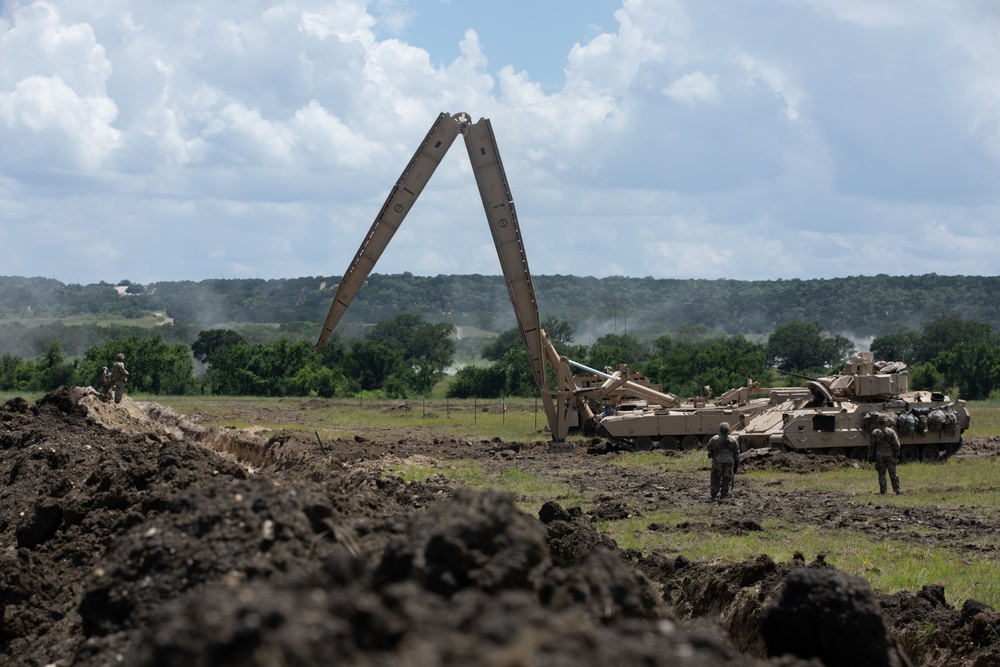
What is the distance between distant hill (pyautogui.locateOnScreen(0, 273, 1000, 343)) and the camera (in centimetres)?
14712

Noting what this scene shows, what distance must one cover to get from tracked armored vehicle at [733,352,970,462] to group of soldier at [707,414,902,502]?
5376 millimetres

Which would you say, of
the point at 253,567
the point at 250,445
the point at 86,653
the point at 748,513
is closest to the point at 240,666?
the point at 253,567

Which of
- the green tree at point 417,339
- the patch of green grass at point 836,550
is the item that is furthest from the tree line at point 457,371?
the patch of green grass at point 836,550

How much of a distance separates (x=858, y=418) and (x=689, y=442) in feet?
16.7

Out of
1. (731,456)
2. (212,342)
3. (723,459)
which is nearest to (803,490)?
(731,456)

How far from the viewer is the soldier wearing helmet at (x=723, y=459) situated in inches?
827

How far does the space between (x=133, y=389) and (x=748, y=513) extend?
175 feet

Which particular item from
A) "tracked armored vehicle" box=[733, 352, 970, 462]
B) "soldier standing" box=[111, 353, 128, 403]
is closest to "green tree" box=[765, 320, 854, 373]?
"tracked armored vehicle" box=[733, 352, 970, 462]

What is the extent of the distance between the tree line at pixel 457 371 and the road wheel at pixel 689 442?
21.5m

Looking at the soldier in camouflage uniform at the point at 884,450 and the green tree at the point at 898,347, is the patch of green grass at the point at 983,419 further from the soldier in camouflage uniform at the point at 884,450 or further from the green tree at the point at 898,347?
the green tree at the point at 898,347

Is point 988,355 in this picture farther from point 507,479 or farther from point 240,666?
point 240,666

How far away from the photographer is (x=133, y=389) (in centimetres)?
6756

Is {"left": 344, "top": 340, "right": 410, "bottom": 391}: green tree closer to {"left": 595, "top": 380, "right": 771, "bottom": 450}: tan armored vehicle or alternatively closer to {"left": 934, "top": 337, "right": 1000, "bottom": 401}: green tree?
{"left": 934, "top": 337, "right": 1000, "bottom": 401}: green tree

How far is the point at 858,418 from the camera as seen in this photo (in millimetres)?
28969
